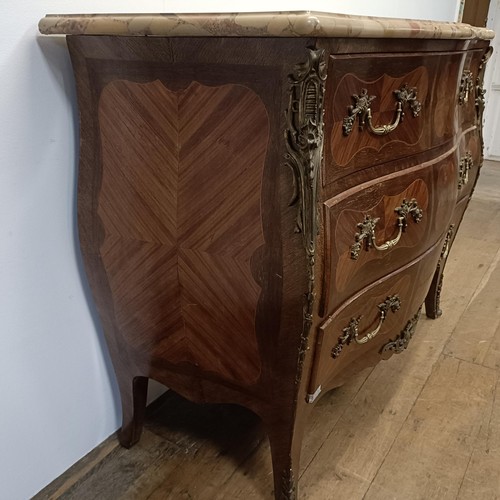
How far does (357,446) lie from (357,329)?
0.41m

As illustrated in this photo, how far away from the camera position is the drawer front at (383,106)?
2.63 ft

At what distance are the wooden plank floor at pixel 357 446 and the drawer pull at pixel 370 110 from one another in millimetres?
790

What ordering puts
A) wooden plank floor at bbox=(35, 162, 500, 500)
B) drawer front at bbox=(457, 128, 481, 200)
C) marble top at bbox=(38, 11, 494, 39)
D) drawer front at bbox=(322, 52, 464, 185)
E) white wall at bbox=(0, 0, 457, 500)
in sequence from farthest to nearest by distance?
1. drawer front at bbox=(457, 128, 481, 200)
2. wooden plank floor at bbox=(35, 162, 500, 500)
3. white wall at bbox=(0, 0, 457, 500)
4. drawer front at bbox=(322, 52, 464, 185)
5. marble top at bbox=(38, 11, 494, 39)

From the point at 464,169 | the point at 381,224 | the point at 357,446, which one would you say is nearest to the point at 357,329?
the point at 381,224

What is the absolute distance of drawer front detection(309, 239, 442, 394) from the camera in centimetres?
100

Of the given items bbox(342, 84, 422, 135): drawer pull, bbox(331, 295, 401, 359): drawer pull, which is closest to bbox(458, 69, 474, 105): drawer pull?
bbox(342, 84, 422, 135): drawer pull

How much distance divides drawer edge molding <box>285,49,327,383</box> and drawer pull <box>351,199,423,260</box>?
0.47 feet

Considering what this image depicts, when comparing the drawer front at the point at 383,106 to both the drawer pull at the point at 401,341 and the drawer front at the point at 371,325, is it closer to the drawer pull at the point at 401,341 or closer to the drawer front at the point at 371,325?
the drawer front at the point at 371,325

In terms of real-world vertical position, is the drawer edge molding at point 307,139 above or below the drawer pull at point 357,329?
above

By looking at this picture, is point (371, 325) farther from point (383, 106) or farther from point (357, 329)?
point (383, 106)

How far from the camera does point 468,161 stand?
144cm

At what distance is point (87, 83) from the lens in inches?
36.6

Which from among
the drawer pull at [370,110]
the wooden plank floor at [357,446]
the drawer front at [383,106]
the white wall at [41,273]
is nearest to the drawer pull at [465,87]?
the drawer front at [383,106]

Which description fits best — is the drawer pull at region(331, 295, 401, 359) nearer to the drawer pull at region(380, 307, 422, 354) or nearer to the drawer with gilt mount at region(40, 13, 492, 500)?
the drawer with gilt mount at region(40, 13, 492, 500)
